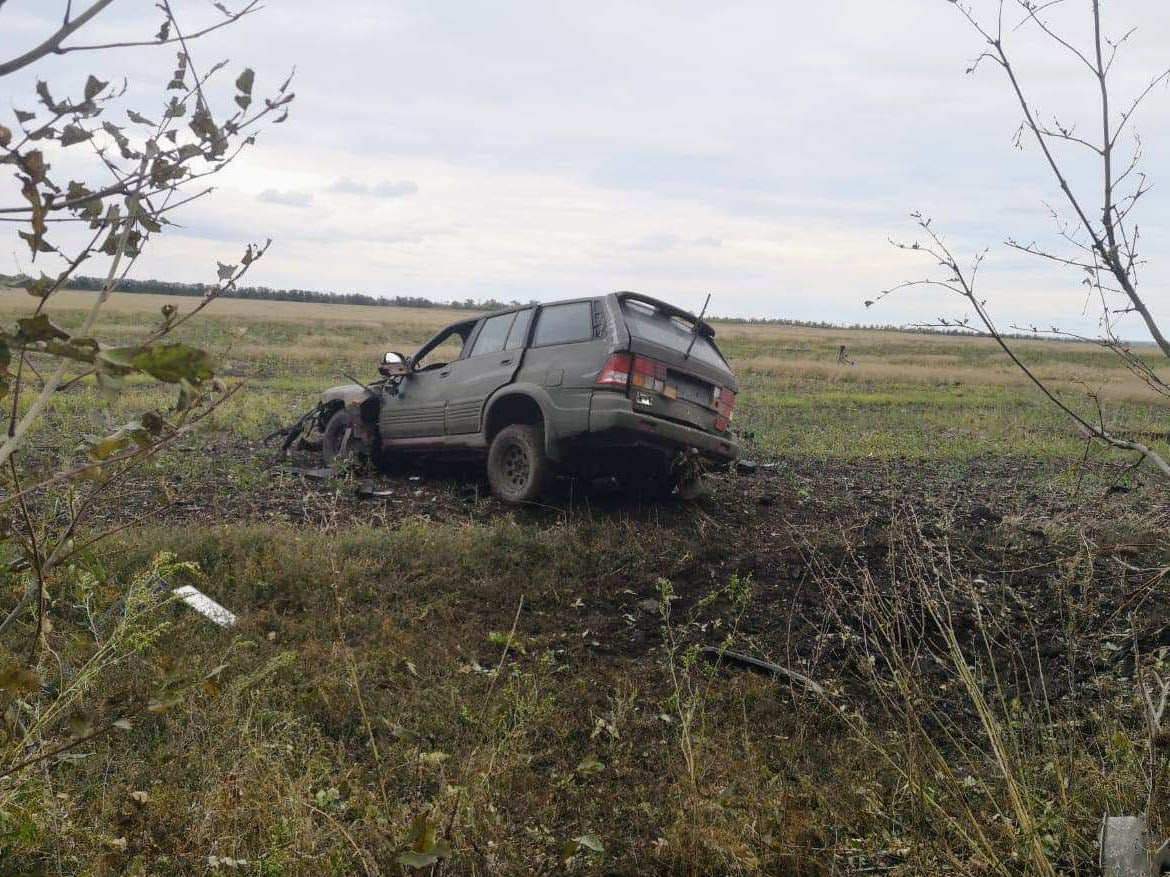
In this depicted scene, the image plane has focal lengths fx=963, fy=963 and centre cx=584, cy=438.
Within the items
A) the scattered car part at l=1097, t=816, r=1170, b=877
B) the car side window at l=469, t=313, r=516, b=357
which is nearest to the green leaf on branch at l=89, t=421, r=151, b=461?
the scattered car part at l=1097, t=816, r=1170, b=877

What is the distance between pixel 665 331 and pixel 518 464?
5.62ft

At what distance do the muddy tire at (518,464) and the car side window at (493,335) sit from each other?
93 centimetres

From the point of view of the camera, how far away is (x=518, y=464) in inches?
331

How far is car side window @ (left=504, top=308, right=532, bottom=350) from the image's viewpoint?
28.5 ft

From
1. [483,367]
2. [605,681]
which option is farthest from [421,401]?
[605,681]

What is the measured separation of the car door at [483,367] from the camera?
8.66 m

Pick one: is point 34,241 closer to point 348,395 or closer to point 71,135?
point 71,135

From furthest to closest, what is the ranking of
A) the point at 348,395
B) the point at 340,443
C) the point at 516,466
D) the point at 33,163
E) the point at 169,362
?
the point at 340,443
the point at 348,395
the point at 516,466
the point at 33,163
the point at 169,362

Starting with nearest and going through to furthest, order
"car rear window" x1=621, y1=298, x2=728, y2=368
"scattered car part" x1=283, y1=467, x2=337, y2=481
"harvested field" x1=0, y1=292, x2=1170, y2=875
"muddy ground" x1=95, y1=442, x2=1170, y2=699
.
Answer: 1. "harvested field" x1=0, y1=292, x2=1170, y2=875
2. "muddy ground" x1=95, y1=442, x2=1170, y2=699
3. "car rear window" x1=621, y1=298, x2=728, y2=368
4. "scattered car part" x1=283, y1=467, x2=337, y2=481

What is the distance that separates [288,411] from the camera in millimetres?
16625

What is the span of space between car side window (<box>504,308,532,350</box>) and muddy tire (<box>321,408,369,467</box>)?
242cm

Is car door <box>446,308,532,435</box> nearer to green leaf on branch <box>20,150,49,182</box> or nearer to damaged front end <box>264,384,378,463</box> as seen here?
damaged front end <box>264,384,378,463</box>

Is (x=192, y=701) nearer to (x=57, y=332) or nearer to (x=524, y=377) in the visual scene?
(x=57, y=332)

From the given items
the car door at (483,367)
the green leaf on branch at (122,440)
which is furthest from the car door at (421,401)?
the green leaf on branch at (122,440)
